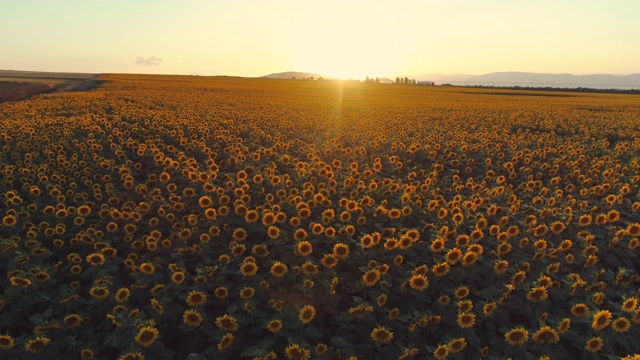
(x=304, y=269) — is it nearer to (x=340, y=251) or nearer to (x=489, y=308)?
(x=340, y=251)

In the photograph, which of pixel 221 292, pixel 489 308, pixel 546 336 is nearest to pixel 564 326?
pixel 546 336

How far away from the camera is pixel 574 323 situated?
4.55m

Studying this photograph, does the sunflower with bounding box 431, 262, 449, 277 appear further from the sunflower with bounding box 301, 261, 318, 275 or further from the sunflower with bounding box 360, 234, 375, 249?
the sunflower with bounding box 301, 261, 318, 275

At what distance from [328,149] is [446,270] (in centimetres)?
721

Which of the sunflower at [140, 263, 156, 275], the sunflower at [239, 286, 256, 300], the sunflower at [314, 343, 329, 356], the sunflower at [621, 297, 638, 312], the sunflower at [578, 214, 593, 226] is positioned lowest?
the sunflower at [314, 343, 329, 356]

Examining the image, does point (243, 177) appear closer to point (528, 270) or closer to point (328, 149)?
point (328, 149)

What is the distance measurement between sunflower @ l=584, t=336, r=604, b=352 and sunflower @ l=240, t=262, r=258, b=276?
3581 millimetres

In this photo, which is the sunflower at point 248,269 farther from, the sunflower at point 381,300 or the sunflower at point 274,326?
the sunflower at point 381,300

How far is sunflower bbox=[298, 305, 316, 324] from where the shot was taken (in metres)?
4.20

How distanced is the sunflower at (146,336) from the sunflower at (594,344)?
165 inches

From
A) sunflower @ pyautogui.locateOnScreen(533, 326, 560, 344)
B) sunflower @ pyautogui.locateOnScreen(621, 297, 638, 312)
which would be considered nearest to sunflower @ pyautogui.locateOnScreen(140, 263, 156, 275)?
sunflower @ pyautogui.locateOnScreen(533, 326, 560, 344)

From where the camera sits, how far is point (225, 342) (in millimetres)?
3918

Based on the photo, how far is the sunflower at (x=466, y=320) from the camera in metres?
4.20

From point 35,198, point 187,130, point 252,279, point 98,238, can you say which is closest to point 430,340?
point 252,279
